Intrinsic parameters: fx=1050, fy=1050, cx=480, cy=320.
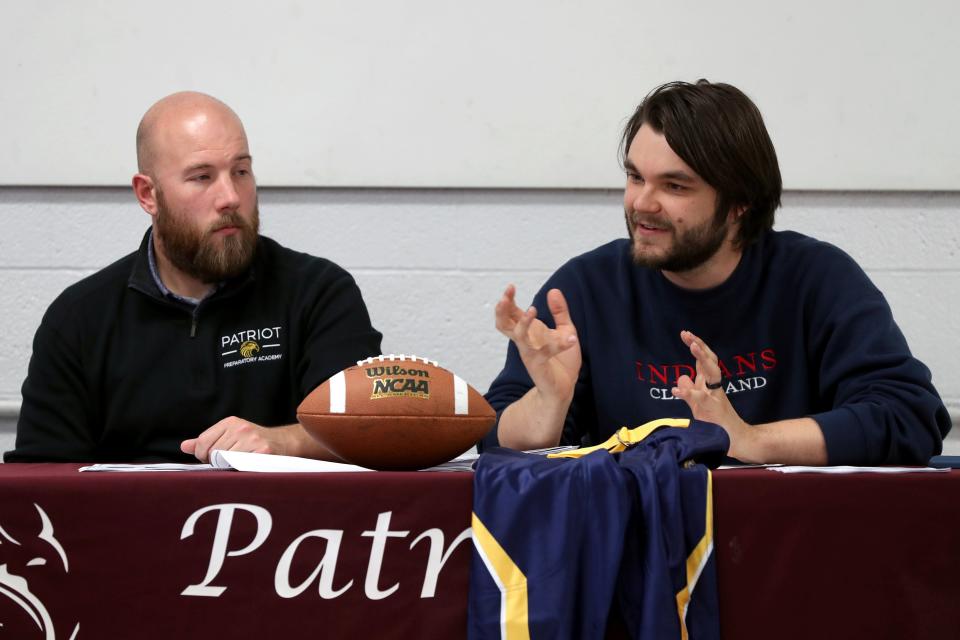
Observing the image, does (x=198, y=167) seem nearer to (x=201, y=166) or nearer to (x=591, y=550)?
(x=201, y=166)

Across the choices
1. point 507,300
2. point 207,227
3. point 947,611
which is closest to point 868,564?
point 947,611

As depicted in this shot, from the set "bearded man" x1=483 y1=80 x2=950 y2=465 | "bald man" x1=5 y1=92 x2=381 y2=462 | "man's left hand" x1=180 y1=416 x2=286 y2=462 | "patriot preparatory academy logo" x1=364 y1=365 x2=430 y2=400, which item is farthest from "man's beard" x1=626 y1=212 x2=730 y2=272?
"man's left hand" x1=180 y1=416 x2=286 y2=462

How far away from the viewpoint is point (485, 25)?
2.81 meters

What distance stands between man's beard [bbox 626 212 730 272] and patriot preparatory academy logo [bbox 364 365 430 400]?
683 mm

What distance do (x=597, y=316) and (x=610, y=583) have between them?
2.90 ft

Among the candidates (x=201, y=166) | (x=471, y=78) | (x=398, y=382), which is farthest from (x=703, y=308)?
(x=471, y=78)

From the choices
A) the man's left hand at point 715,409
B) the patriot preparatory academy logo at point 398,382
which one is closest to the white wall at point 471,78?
the man's left hand at point 715,409

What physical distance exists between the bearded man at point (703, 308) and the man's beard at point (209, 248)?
0.57 metres

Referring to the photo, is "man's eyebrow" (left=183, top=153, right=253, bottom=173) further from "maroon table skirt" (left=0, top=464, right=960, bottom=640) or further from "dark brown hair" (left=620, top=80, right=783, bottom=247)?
"maroon table skirt" (left=0, top=464, right=960, bottom=640)

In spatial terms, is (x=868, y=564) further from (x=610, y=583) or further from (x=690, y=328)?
(x=690, y=328)

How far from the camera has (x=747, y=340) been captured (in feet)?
6.39

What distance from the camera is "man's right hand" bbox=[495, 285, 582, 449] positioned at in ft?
5.45

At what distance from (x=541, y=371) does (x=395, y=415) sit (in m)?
0.42

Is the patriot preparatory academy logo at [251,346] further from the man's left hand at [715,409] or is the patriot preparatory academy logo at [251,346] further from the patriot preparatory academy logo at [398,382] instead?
the man's left hand at [715,409]
